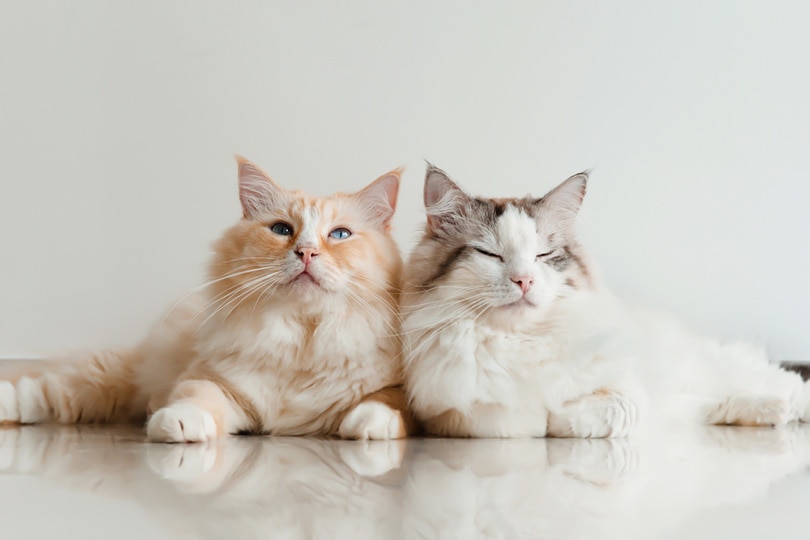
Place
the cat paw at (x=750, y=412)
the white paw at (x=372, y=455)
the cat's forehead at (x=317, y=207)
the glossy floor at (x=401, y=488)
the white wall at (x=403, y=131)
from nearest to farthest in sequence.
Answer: the glossy floor at (x=401, y=488), the white paw at (x=372, y=455), the cat's forehead at (x=317, y=207), the cat paw at (x=750, y=412), the white wall at (x=403, y=131)

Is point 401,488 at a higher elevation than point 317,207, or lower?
lower

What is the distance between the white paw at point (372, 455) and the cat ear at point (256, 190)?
75 centimetres

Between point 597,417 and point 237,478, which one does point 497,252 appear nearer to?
point 597,417

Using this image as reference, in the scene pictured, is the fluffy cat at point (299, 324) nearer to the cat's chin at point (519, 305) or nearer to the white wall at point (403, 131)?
the cat's chin at point (519, 305)

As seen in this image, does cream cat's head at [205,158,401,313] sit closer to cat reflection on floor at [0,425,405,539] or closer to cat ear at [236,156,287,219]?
cat ear at [236,156,287,219]

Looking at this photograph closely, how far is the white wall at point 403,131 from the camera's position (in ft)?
10.8

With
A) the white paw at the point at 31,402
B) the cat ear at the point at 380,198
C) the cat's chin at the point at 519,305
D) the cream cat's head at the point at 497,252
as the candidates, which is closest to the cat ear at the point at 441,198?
the cream cat's head at the point at 497,252

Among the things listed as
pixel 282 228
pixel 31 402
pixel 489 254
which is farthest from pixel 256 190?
pixel 31 402

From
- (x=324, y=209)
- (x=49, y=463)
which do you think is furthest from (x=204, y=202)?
(x=49, y=463)

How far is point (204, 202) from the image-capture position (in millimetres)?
3369

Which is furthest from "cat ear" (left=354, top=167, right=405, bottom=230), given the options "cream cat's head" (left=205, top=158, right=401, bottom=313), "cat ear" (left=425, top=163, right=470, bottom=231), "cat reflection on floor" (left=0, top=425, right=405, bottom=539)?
"cat reflection on floor" (left=0, top=425, right=405, bottom=539)

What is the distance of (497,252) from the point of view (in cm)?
211

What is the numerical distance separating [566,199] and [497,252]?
294 millimetres

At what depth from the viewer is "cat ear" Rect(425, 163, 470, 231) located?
2223 mm
